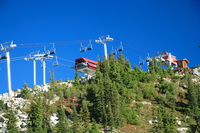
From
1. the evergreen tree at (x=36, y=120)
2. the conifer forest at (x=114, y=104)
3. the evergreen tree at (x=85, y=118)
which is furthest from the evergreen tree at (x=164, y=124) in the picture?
the evergreen tree at (x=36, y=120)

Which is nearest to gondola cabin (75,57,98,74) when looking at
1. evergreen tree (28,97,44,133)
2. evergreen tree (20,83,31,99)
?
evergreen tree (20,83,31,99)

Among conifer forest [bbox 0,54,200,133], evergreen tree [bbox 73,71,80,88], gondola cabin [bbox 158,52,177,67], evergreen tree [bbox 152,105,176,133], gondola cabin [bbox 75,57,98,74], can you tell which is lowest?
evergreen tree [bbox 152,105,176,133]

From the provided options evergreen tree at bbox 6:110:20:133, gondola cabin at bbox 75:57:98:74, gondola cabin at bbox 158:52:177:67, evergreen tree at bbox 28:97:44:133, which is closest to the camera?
evergreen tree at bbox 6:110:20:133

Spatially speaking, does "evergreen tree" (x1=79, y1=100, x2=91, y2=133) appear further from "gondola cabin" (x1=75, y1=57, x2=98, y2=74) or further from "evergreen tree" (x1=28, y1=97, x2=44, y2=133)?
"gondola cabin" (x1=75, y1=57, x2=98, y2=74)

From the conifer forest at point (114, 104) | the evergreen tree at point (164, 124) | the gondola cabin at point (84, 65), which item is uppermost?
the gondola cabin at point (84, 65)

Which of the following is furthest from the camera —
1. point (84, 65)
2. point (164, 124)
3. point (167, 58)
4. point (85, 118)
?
point (167, 58)

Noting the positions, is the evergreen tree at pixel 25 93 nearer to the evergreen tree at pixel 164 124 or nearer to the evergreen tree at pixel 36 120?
the evergreen tree at pixel 36 120

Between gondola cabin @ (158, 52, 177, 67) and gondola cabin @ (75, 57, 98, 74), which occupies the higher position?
gondola cabin @ (158, 52, 177, 67)

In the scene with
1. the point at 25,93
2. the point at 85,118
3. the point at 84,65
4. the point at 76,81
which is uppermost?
the point at 84,65

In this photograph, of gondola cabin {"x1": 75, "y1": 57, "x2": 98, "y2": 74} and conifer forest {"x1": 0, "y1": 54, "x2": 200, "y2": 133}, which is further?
gondola cabin {"x1": 75, "y1": 57, "x2": 98, "y2": 74}

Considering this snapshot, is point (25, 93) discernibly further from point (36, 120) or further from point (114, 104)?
point (114, 104)

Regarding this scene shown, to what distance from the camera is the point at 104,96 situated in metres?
64.1

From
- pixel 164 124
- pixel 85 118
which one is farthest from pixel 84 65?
pixel 164 124

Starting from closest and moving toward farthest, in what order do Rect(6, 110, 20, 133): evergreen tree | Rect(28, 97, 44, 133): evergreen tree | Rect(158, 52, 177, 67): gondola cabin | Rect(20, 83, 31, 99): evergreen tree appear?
Rect(6, 110, 20, 133): evergreen tree
Rect(28, 97, 44, 133): evergreen tree
Rect(20, 83, 31, 99): evergreen tree
Rect(158, 52, 177, 67): gondola cabin
